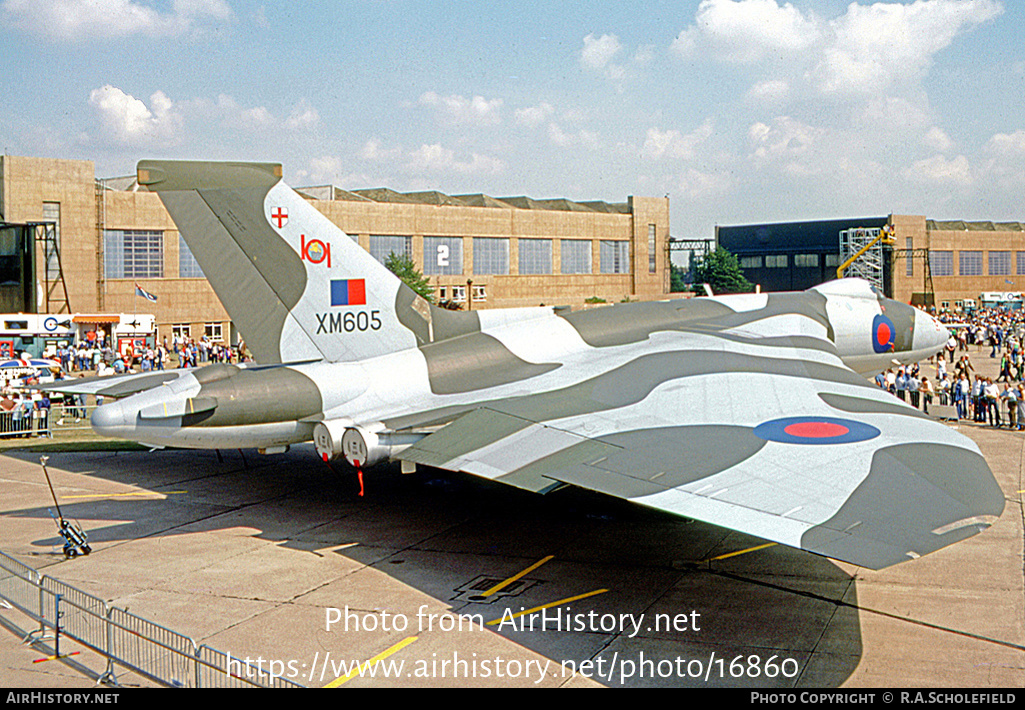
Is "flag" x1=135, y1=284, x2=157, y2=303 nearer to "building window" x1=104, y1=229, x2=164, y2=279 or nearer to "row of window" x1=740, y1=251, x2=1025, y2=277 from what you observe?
"building window" x1=104, y1=229, x2=164, y2=279

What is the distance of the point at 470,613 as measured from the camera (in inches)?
407

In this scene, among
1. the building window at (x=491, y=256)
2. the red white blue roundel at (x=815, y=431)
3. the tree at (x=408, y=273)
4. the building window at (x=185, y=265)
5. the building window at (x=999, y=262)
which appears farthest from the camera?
the building window at (x=999, y=262)

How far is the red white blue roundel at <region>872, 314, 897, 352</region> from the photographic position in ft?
68.6

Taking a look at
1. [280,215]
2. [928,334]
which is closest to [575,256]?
[928,334]

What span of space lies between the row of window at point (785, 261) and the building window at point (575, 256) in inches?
1637

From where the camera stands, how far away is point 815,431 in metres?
10.9

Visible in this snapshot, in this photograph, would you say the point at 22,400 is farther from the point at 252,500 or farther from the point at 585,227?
the point at 585,227

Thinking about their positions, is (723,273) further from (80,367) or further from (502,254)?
(80,367)

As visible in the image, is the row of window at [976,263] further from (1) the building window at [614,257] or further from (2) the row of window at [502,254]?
(2) the row of window at [502,254]

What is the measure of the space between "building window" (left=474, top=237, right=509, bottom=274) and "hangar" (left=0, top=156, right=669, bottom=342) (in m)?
0.08

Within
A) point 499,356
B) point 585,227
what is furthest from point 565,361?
point 585,227

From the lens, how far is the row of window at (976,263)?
88.2m

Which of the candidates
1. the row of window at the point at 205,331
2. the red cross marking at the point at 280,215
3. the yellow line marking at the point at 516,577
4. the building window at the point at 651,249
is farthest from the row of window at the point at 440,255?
the yellow line marking at the point at 516,577

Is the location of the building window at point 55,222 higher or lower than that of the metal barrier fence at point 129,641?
higher
